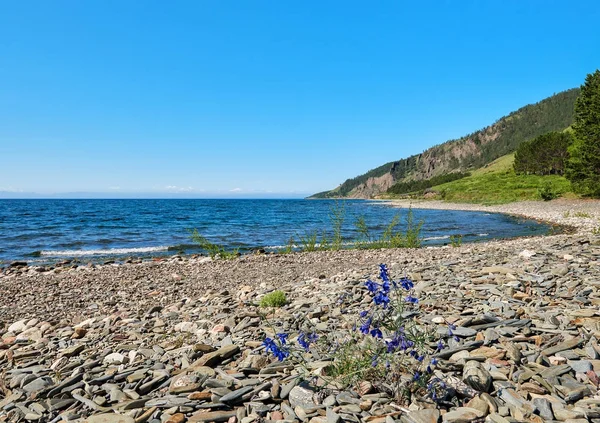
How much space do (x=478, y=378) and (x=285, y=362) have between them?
2.08 m

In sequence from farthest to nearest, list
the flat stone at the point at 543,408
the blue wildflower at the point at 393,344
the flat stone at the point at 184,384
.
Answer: the flat stone at the point at 184,384 < the blue wildflower at the point at 393,344 < the flat stone at the point at 543,408

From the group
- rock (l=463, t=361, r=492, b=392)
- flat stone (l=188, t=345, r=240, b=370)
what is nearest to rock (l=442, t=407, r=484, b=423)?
rock (l=463, t=361, r=492, b=392)

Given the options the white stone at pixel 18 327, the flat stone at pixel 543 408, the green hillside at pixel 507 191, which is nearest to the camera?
the flat stone at pixel 543 408

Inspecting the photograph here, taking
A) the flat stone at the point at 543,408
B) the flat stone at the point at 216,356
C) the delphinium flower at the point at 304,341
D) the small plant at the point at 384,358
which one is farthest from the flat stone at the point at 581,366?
the flat stone at the point at 216,356

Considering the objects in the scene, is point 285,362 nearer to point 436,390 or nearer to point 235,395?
point 235,395

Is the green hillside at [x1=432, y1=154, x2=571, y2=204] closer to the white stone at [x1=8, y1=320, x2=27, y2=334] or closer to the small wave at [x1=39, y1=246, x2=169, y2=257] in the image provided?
the small wave at [x1=39, y1=246, x2=169, y2=257]

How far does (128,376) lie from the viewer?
4.43m

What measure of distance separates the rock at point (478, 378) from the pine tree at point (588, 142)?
4539cm

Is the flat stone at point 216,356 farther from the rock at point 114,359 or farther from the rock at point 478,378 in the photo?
the rock at point 478,378

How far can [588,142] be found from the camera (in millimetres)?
39625

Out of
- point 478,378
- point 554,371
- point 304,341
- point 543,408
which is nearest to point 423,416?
point 478,378

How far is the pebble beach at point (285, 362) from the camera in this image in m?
3.44

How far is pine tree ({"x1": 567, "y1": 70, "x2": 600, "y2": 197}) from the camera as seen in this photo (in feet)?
128

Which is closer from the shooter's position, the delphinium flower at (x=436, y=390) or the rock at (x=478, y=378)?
the delphinium flower at (x=436, y=390)
